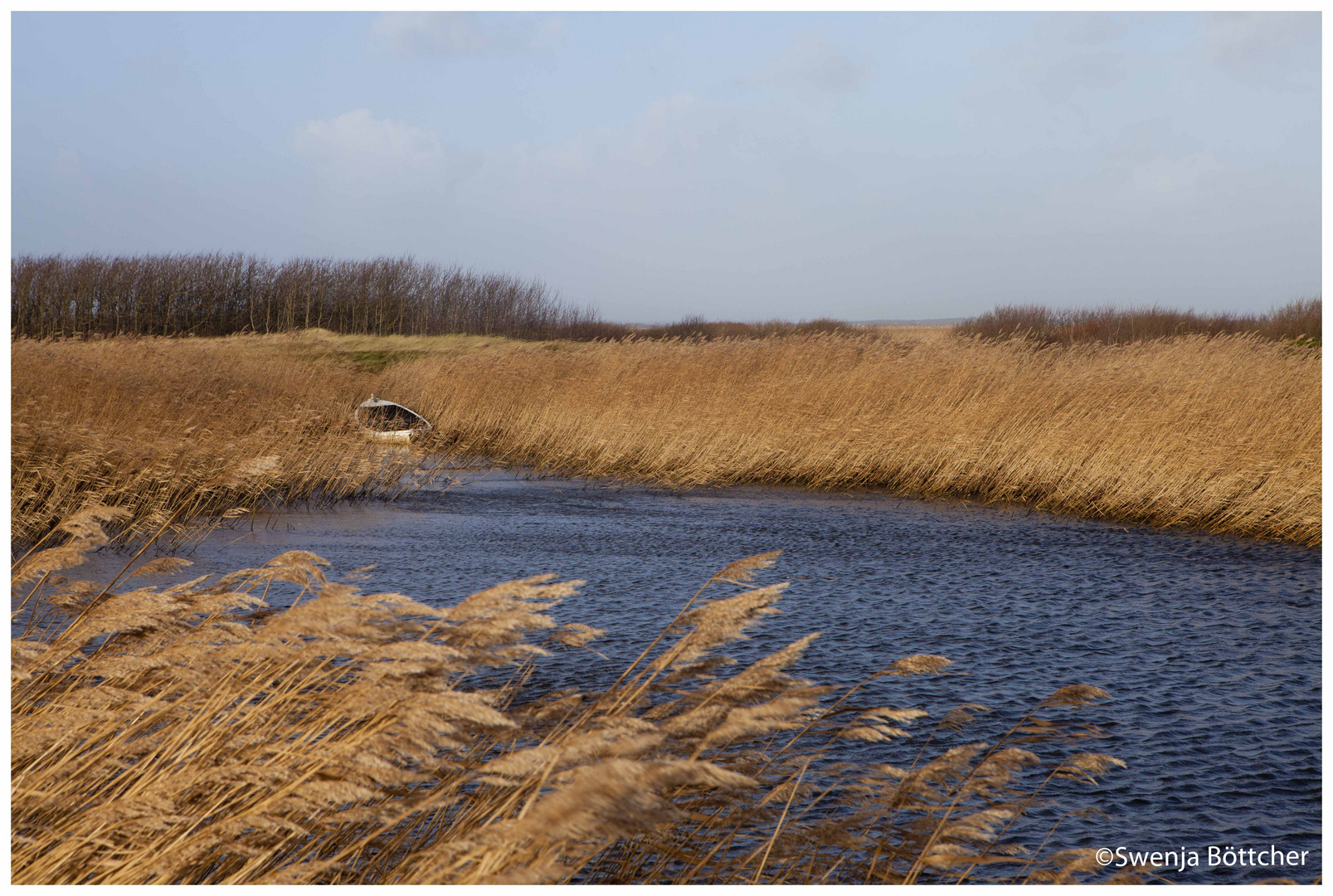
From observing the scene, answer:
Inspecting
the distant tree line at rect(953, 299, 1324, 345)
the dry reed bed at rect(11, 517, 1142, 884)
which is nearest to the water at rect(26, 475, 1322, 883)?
the dry reed bed at rect(11, 517, 1142, 884)

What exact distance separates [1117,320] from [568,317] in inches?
970

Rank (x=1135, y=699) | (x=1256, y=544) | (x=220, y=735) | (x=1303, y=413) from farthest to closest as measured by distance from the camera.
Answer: (x=1303, y=413)
(x=1256, y=544)
(x=1135, y=699)
(x=220, y=735)

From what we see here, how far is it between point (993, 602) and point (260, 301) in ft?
125

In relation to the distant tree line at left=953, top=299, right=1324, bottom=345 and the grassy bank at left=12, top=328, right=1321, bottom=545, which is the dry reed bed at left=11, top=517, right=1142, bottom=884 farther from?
the distant tree line at left=953, top=299, right=1324, bottom=345

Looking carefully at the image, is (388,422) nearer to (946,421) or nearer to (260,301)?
(946,421)

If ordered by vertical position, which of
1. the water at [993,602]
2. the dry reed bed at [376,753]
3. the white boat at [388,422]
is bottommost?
the water at [993,602]

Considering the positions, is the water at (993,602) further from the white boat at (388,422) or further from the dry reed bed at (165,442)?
the white boat at (388,422)

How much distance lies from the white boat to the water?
8.70 feet

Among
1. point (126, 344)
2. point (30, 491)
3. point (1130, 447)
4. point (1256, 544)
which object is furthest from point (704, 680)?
point (126, 344)

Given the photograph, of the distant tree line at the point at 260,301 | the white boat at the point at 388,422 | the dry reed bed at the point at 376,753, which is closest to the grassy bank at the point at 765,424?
the white boat at the point at 388,422

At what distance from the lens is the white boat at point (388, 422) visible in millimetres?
14703

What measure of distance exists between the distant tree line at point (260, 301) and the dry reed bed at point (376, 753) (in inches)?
1447

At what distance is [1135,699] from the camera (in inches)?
208

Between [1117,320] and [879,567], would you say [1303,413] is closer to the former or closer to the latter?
[879,567]
